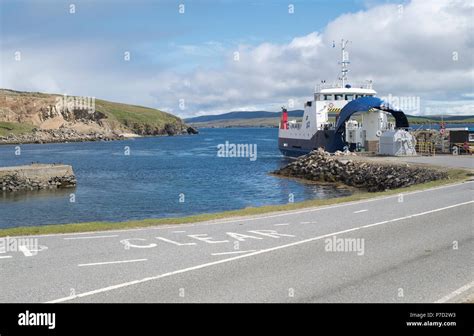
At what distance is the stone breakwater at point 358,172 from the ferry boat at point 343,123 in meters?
5.01

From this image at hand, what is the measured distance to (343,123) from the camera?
185 ft

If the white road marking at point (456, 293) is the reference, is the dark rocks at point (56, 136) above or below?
above

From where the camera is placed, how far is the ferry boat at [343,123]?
53812 millimetres

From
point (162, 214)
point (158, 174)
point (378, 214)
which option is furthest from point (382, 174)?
point (158, 174)

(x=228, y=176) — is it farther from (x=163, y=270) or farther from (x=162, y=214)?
(x=163, y=270)

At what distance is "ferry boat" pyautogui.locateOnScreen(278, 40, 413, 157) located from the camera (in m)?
53.8

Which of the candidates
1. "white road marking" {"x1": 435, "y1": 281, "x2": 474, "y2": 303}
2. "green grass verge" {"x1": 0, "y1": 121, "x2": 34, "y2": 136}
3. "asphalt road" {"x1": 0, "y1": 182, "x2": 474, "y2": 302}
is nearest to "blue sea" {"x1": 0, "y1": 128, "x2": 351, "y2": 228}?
"asphalt road" {"x1": 0, "y1": 182, "x2": 474, "y2": 302}

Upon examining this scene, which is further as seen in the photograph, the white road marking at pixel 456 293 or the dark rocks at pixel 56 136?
the dark rocks at pixel 56 136

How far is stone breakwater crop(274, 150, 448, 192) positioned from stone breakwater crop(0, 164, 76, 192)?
20.7 meters

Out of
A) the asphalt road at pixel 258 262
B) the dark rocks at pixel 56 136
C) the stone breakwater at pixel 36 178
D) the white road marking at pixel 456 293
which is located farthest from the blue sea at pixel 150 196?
the dark rocks at pixel 56 136

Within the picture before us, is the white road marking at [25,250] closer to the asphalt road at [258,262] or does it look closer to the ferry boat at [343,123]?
the asphalt road at [258,262]
